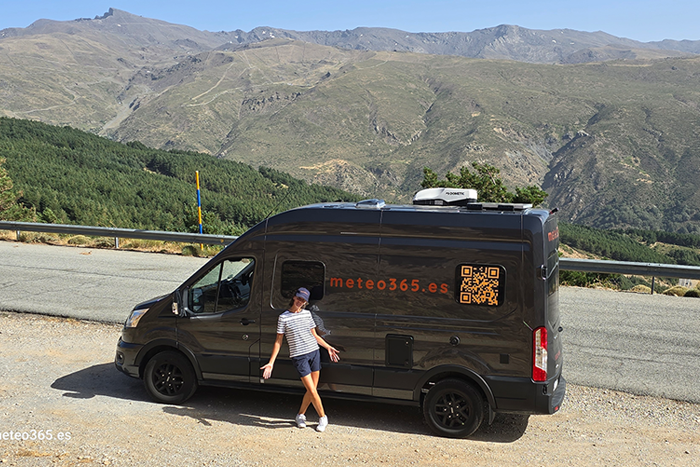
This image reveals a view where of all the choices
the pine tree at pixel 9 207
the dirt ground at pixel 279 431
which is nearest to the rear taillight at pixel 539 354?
the dirt ground at pixel 279 431

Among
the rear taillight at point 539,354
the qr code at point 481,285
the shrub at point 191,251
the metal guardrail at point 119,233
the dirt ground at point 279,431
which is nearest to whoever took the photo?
the dirt ground at point 279,431

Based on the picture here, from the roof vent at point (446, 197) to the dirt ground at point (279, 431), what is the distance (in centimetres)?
247

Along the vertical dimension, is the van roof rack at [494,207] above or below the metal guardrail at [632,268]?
above

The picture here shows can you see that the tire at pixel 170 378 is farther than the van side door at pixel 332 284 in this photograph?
Yes

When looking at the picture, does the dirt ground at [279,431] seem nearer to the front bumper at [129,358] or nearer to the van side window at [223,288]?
the front bumper at [129,358]

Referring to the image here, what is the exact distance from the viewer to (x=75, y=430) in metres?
6.08

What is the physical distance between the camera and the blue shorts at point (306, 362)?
6289mm

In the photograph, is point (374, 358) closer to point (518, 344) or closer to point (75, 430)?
point (518, 344)

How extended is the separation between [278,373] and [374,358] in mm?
1135

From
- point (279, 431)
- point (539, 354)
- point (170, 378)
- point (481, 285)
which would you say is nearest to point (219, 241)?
point (170, 378)

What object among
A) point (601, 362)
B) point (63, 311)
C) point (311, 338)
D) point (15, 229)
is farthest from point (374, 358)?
point (15, 229)

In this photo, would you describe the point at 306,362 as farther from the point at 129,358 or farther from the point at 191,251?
the point at 191,251

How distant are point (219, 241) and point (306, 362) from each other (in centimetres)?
1157

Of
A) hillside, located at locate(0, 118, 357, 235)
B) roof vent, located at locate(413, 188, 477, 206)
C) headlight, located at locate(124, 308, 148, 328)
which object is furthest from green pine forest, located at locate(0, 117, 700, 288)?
roof vent, located at locate(413, 188, 477, 206)
